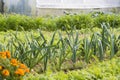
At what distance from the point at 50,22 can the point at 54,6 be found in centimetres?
390

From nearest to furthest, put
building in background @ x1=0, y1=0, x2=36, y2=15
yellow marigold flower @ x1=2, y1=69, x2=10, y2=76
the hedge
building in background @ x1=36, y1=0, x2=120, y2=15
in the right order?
yellow marigold flower @ x1=2, y1=69, x2=10, y2=76
the hedge
building in background @ x1=0, y1=0, x2=36, y2=15
building in background @ x1=36, y1=0, x2=120, y2=15

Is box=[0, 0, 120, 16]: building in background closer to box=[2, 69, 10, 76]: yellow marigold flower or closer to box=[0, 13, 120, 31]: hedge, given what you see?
box=[0, 13, 120, 31]: hedge

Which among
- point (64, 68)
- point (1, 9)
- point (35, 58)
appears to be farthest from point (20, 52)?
point (1, 9)

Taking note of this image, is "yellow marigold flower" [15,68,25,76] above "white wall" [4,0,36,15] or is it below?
above

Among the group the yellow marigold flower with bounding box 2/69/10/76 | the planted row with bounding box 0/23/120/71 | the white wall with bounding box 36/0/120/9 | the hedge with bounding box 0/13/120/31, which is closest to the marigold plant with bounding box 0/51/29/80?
the yellow marigold flower with bounding box 2/69/10/76

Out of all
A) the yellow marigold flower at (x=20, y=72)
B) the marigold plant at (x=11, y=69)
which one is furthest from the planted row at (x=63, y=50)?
the yellow marigold flower at (x=20, y=72)

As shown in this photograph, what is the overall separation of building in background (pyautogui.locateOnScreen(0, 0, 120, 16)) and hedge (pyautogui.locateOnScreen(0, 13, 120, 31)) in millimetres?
2669

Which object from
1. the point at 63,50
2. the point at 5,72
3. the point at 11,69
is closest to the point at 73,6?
the point at 63,50

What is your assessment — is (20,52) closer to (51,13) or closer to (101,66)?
(101,66)

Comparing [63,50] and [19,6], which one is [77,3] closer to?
[19,6]

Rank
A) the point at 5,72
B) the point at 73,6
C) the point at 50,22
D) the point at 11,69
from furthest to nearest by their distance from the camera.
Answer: the point at 73,6, the point at 50,22, the point at 11,69, the point at 5,72

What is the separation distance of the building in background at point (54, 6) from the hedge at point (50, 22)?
8.76 feet

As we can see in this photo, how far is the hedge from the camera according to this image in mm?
10031

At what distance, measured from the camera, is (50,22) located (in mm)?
10367
